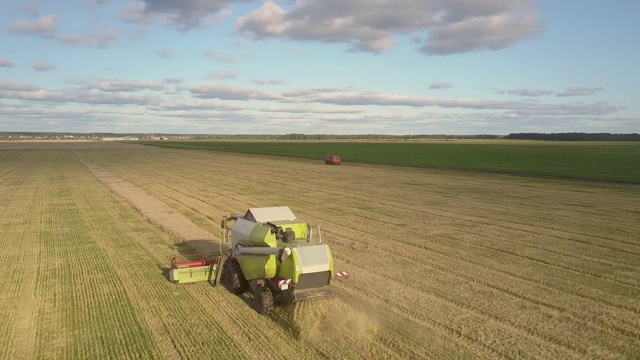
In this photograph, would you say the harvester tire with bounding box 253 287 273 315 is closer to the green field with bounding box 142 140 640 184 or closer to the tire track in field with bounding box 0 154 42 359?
the tire track in field with bounding box 0 154 42 359

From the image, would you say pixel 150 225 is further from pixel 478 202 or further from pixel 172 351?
pixel 478 202

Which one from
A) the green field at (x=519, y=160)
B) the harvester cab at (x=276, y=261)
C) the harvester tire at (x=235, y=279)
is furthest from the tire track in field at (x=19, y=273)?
the green field at (x=519, y=160)

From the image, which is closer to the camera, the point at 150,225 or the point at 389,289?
the point at 389,289

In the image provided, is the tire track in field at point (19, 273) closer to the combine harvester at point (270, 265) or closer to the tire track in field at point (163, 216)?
the combine harvester at point (270, 265)

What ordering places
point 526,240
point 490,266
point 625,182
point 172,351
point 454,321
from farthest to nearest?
point 625,182, point 526,240, point 490,266, point 454,321, point 172,351

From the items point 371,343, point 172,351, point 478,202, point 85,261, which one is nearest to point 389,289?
point 371,343

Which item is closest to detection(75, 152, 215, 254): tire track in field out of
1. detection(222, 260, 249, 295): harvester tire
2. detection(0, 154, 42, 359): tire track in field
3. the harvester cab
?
detection(222, 260, 249, 295): harvester tire

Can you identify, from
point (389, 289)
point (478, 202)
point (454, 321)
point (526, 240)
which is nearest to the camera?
point (454, 321)
